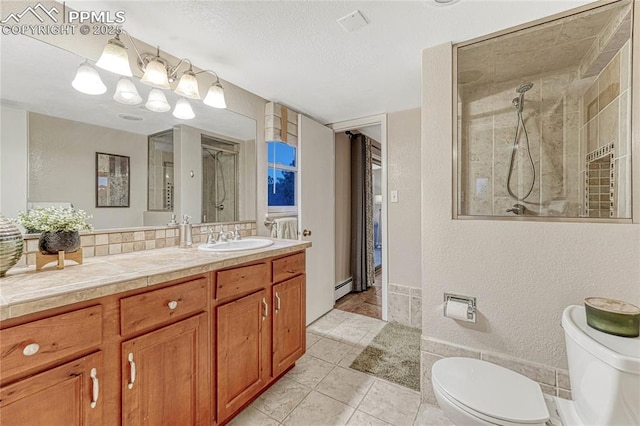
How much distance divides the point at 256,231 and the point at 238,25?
147cm

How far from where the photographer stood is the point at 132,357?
1001 millimetres

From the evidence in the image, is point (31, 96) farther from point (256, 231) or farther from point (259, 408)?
point (259, 408)

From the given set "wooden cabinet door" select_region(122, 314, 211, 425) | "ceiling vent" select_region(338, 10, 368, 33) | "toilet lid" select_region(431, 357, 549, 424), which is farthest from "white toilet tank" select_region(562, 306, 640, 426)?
"ceiling vent" select_region(338, 10, 368, 33)

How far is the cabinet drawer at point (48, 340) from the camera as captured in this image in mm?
750

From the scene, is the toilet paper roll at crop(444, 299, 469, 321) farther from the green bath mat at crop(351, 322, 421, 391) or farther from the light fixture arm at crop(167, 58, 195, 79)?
the light fixture arm at crop(167, 58, 195, 79)

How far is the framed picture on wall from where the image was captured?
4.63 ft

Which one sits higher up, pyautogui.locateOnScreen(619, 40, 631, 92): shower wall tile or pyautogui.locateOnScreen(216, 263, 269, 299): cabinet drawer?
pyautogui.locateOnScreen(619, 40, 631, 92): shower wall tile

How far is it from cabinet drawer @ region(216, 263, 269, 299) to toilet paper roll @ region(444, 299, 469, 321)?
41.0 inches

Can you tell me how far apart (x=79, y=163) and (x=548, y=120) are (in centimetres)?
263

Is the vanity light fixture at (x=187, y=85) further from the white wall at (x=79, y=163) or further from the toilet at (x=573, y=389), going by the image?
the toilet at (x=573, y=389)

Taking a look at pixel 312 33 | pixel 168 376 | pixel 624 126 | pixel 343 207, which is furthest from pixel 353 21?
pixel 343 207

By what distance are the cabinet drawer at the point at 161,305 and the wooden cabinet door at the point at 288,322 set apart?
53cm

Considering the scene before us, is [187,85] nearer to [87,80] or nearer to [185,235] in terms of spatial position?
[87,80]

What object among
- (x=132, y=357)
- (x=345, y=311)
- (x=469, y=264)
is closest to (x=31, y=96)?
(x=132, y=357)
